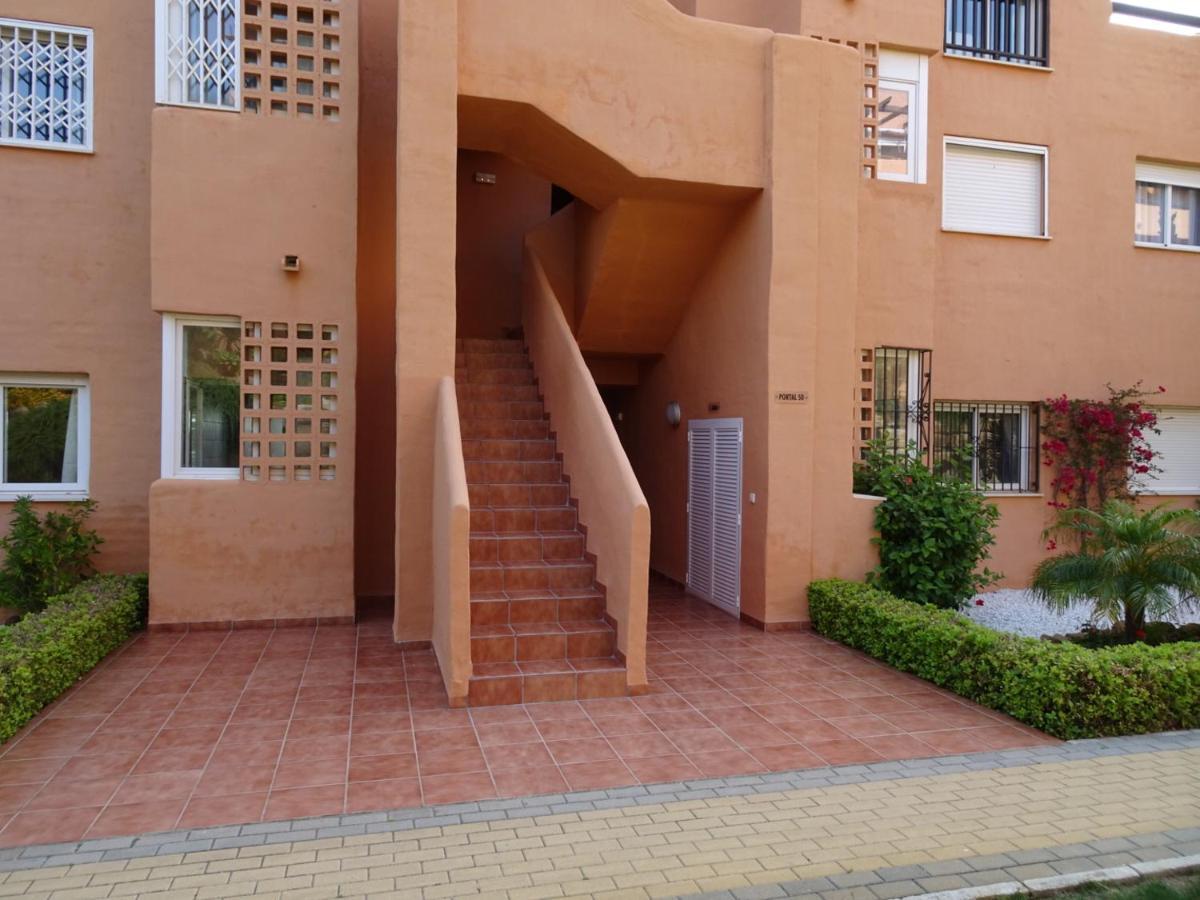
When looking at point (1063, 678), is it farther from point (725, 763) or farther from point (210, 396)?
point (210, 396)

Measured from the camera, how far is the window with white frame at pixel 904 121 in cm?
987

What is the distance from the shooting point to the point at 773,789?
15.5 ft

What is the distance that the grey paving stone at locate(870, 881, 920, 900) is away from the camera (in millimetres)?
3666

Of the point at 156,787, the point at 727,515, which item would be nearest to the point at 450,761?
the point at 156,787

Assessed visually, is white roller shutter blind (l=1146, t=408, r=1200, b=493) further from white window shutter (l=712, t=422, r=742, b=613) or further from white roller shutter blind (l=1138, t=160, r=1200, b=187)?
white window shutter (l=712, t=422, r=742, b=613)

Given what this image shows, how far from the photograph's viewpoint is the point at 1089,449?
10680 millimetres

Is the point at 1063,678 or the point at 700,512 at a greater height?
the point at 700,512

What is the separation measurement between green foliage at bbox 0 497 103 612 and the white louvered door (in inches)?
252

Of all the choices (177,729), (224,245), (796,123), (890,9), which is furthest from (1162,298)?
(177,729)

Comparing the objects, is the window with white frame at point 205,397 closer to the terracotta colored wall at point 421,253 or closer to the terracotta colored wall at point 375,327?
the terracotta colored wall at point 375,327

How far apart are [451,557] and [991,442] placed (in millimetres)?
7740

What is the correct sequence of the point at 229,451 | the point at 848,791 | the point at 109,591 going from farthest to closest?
the point at 229,451
the point at 109,591
the point at 848,791

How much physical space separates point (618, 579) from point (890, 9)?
7490mm

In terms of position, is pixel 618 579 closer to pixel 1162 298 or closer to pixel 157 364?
pixel 157 364
